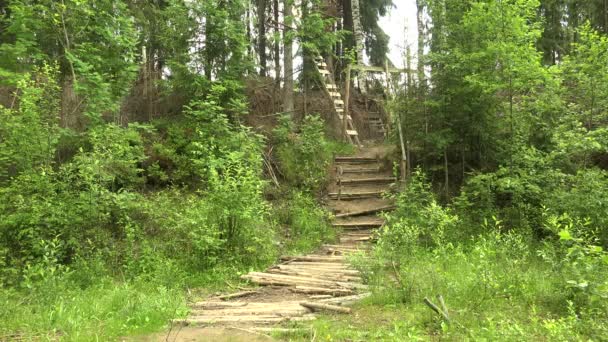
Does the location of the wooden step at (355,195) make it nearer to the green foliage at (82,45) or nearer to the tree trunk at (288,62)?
the tree trunk at (288,62)

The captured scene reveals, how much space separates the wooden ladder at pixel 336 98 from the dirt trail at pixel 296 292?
355 cm

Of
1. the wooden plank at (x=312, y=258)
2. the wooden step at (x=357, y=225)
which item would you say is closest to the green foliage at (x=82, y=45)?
the wooden plank at (x=312, y=258)

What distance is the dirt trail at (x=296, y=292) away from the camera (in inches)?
168

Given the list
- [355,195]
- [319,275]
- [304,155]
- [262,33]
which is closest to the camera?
[319,275]

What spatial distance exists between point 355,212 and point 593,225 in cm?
506

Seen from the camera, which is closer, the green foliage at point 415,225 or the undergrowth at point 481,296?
the undergrowth at point 481,296

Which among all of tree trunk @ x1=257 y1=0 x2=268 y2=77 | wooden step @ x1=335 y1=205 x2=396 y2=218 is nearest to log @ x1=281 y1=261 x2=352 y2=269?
wooden step @ x1=335 y1=205 x2=396 y2=218

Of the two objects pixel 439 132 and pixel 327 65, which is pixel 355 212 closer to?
pixel 439 132

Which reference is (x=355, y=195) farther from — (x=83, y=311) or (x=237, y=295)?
(x=83, y=311)

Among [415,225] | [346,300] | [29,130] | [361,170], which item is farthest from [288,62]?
[346,300]

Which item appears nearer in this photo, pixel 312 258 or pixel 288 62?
pixel 312 258

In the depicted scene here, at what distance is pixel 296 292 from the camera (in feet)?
19.3

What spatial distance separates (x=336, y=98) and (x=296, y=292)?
979cm

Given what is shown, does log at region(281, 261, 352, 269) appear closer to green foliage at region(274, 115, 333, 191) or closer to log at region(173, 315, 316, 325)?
log at region(173, 315, 316, 325)
